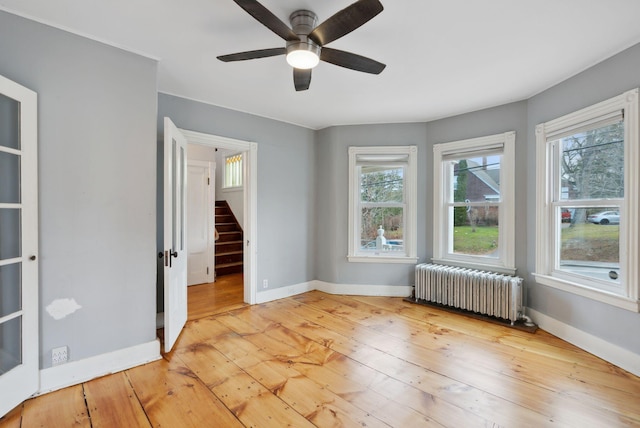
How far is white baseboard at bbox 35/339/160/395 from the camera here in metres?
2.05

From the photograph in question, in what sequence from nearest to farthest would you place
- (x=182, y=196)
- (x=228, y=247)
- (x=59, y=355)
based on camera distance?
(x=59, y=355)
(x=182, y=196)
(x=228, y=247)

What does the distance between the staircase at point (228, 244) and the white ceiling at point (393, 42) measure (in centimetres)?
330

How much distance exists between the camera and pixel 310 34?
5.90ft

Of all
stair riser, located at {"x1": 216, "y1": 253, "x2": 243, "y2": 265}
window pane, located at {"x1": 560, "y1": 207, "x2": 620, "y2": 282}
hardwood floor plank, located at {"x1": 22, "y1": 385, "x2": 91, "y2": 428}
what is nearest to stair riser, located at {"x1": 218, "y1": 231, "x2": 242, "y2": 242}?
stair riser, located at {"x1": 216, "y1": 253, "x2": 243, "y2": 265}

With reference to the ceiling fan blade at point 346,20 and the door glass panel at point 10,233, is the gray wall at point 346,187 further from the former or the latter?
the door glass panel at point 10,233

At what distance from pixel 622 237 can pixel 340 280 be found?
308 centimetres

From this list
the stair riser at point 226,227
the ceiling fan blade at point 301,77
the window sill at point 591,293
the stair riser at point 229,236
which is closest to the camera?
the ceiling fan blade at point 301,77

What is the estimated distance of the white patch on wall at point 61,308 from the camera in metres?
2.07

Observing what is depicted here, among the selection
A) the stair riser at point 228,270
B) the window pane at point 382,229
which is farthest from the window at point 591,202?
the stair riser at point 228,270

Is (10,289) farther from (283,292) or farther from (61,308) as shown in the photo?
(283,292)

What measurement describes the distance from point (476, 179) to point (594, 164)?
125 centimetres

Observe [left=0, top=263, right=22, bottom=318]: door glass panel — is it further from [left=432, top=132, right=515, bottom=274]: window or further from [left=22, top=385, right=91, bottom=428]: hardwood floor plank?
[left=432, top=132, right=515, bottom=274]: window

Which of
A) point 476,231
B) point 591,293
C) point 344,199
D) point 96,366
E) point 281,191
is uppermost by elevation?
point 281,191

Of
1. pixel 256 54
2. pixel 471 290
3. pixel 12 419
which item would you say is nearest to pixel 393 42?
pixel 256 54
